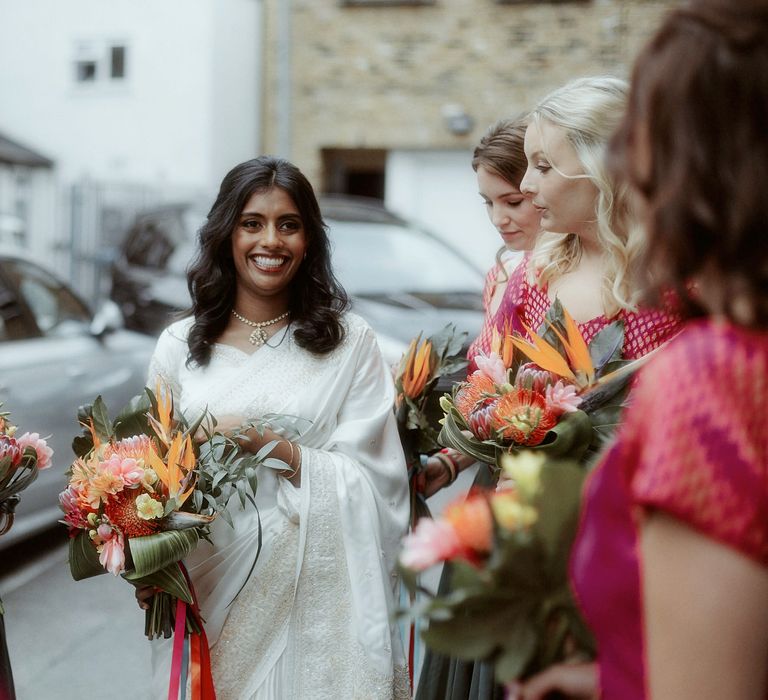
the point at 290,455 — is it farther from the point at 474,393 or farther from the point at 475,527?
the point at 475,527

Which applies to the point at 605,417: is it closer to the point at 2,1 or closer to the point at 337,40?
the point at 337,40

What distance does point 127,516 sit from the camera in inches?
101

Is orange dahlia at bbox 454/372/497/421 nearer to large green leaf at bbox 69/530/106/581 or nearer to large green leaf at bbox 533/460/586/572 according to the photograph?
large green leaf at bbox 69/530/106/581

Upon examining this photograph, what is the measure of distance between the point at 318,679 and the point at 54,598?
9.87 ft

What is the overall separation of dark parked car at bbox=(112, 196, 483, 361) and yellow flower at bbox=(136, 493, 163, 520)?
4.70 m

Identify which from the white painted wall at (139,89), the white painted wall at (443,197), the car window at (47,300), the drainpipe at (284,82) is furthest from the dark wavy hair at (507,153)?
the white painted wall at (139,89)

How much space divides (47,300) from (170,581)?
14.1ft

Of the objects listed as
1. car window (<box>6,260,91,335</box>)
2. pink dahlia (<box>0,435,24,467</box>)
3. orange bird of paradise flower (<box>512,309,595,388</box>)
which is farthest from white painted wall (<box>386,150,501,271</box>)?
orange bird of paradise flower (<box>512,309,595,388</box>)

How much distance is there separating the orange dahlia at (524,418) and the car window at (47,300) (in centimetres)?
451

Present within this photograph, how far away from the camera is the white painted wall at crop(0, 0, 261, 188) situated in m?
14.8

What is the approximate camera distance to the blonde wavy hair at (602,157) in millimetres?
2592

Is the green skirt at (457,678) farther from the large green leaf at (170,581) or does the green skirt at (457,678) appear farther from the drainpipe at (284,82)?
the drainpipe at (284,82)

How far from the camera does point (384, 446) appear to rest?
308 cm

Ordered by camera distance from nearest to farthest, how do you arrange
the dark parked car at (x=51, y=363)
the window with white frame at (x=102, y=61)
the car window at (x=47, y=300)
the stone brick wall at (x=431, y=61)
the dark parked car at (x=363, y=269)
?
1. the dark parked car at (x=51, y=363)
2. the car window at (x=47, y=300)
3. the dark parked car at (x=363, y=269)
4. the stone brick wall at (x=431, y=61)
5. the window with white frame at (x=102, y=61)
